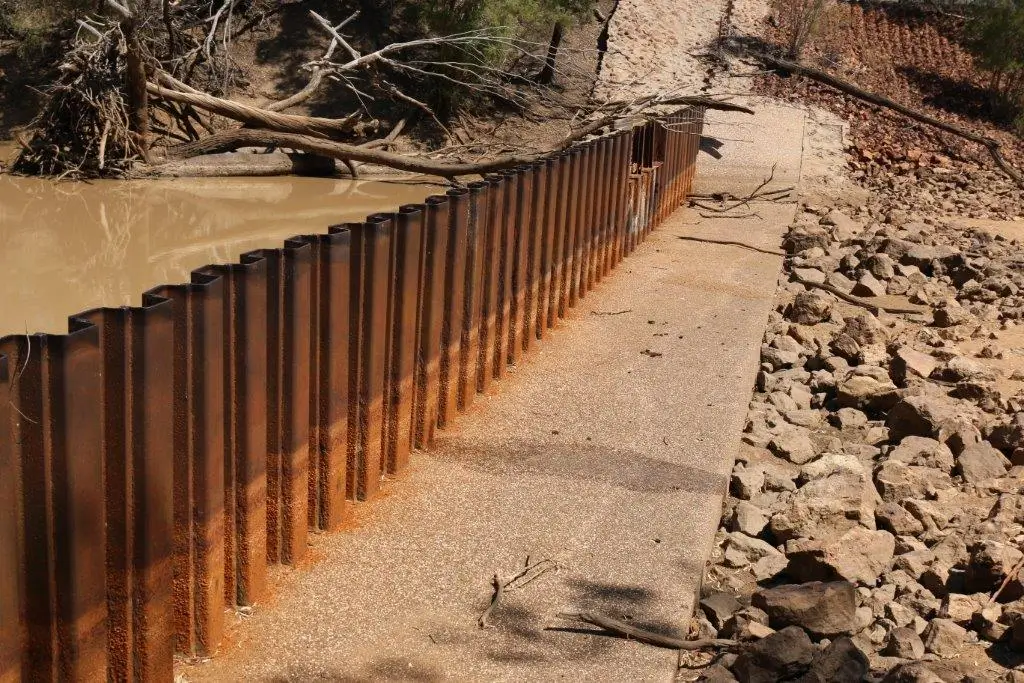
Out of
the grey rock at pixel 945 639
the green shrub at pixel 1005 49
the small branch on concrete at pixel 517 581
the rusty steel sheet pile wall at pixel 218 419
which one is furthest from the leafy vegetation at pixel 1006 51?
the small branch on concrete at pixel 517 581

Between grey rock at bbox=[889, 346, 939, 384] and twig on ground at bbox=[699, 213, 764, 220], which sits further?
twig on ground at bbox=[699, 213, 764, 220]

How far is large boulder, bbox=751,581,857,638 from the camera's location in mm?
3832

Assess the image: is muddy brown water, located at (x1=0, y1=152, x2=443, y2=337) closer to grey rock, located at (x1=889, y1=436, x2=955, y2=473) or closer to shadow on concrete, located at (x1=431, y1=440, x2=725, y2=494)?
shadow on concrete, located at (x1=431, y1=440, x2=725, y2=494)

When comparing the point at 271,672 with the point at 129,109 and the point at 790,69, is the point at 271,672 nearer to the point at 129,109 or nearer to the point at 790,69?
the point at 129,109

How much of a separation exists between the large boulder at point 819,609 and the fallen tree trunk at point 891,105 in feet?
43.6

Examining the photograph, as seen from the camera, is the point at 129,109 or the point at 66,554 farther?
the point at 129,109

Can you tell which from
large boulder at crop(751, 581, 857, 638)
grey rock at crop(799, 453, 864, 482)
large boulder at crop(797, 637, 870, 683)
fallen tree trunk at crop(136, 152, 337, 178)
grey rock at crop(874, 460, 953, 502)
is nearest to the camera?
large boulder at crop(797, 637, 870, 683)

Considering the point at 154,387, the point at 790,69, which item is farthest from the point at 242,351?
the point at 790,69

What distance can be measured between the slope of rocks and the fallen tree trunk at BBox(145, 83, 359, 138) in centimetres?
652

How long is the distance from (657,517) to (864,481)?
1.02 metres

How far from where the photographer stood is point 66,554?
2.72 metres

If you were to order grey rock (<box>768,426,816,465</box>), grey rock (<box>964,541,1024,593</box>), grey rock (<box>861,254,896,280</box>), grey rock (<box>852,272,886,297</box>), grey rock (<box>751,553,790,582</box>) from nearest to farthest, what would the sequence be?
grey rock (<box>964,541,1024,593</box>), grey rock (<box>751,553,790,582</box>), grey rock (<box>768,426,816,465</box>), grey rock (<box>852,272,886,297</box>), grey rock (<box>861,254,896,280</box>)

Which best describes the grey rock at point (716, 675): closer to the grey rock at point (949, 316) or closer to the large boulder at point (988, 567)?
the large boulder at point (988, 567)

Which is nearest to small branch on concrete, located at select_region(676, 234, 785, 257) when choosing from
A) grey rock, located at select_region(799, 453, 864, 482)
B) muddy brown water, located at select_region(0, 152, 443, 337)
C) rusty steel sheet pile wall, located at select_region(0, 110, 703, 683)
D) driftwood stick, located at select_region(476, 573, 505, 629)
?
muddy brown water, located at select_region(0, 152, 443, 337)
